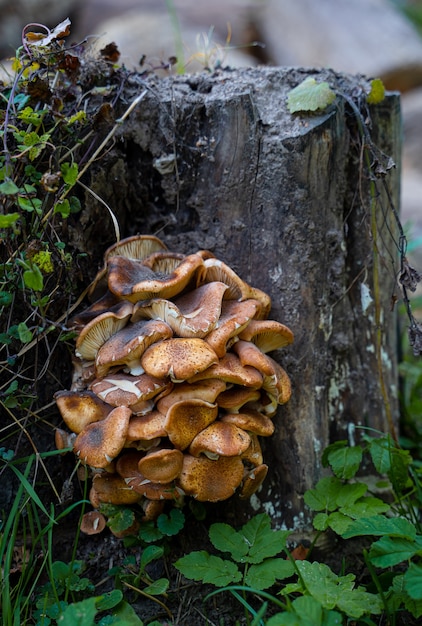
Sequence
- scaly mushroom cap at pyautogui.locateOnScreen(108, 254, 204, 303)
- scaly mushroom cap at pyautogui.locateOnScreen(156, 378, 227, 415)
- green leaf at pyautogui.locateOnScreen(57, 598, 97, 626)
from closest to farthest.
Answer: green leaf at pyautogui.locateOnScreen(57, 598, 97, 626) < scaly mushroom cap at pyautogui.locateOnScreen(156, 378, 227, 415) < scaly mushroom cap at pyautogui.locateOnScreen(108, 254, 204, 303)

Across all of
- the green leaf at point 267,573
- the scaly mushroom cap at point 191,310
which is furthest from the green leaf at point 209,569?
the scaly mushroom cap at point 191,310

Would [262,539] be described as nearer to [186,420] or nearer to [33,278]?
[186,420]

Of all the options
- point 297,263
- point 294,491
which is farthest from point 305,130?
point 294,491

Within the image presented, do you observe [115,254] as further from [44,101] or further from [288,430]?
[288,430]

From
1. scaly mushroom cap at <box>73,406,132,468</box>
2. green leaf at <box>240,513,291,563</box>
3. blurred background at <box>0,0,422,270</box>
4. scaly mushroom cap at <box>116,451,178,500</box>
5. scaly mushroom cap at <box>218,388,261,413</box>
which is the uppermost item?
blurred background at <box>0,0,422,270</box>

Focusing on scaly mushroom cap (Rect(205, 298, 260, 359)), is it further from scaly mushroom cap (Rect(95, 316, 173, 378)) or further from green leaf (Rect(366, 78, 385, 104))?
green leaf (Rect(366, 78, 385, 104))

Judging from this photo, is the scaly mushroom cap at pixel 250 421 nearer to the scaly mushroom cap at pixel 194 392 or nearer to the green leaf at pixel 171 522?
the scaly mushroom cap at pixel 194 392

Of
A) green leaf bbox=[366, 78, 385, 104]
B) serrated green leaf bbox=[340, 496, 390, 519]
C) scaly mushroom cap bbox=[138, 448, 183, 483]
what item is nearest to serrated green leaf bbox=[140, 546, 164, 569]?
scaly mushroom cap bbox=[138, 448, 183, 483]

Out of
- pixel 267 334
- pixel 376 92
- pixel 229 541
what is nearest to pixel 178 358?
pixel 267 334
